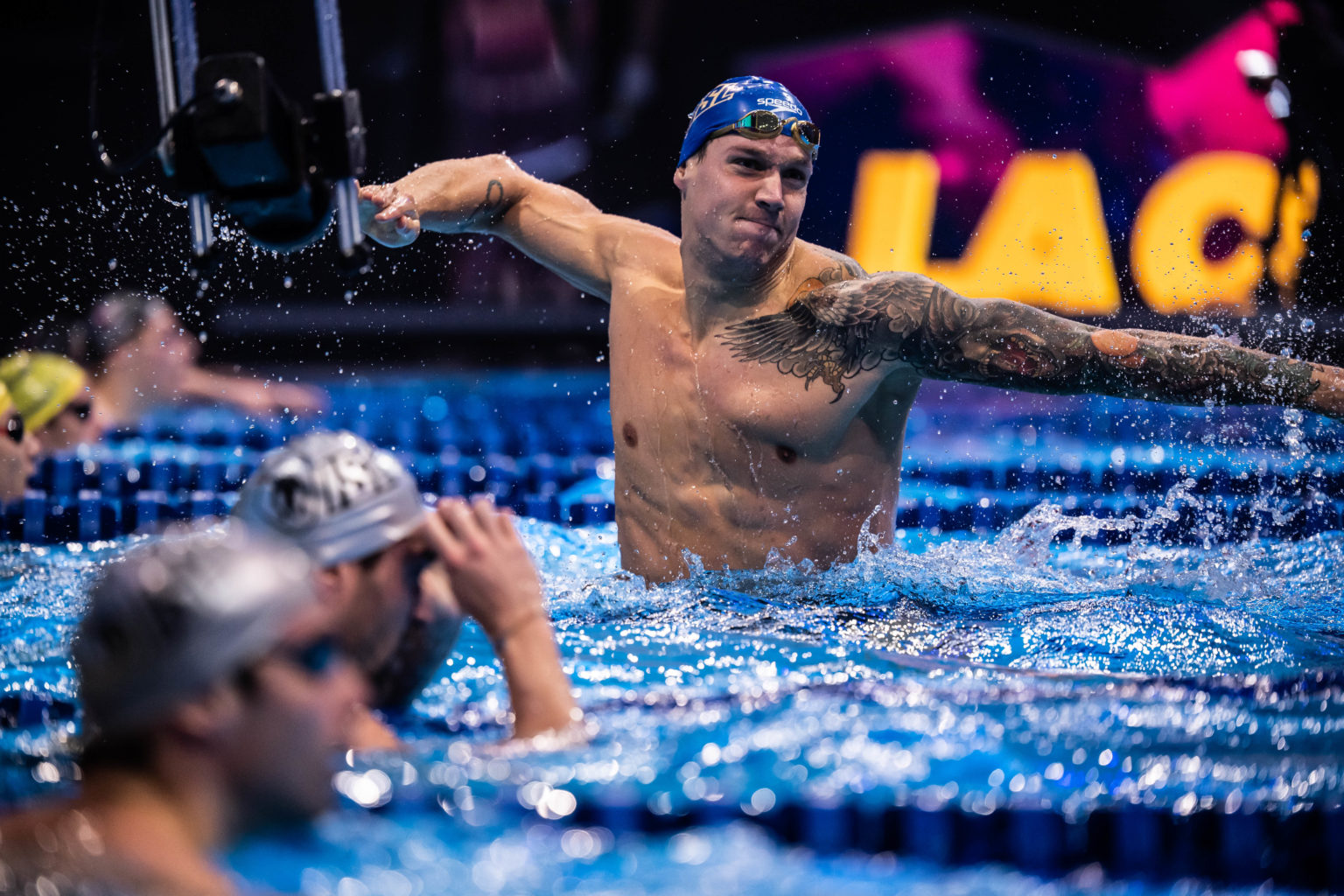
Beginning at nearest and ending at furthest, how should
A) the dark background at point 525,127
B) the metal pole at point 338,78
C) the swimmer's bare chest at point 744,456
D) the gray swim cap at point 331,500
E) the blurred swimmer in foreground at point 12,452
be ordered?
the gray swim cap at point 331,500
the metal pole at point 338,78
the swimmer's bare chest at point 744,456
the blurred swimmer in foreground at point 12,452
the dark background at point 525,127

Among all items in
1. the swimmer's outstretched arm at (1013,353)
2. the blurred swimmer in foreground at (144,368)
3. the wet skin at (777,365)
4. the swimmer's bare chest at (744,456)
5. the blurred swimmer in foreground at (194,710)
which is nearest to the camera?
the blurred swimmer in foreground at (194,710)

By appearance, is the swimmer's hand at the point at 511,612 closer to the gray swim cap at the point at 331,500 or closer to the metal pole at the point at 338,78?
the gray swim cap at the point at 331,500

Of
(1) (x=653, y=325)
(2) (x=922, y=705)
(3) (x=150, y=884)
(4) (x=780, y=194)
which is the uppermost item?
(4) (x=780, y=194)

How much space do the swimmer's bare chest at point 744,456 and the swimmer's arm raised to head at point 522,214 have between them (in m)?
0.41

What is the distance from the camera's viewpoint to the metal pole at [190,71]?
89.0 inches

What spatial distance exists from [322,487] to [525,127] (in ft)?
22.9

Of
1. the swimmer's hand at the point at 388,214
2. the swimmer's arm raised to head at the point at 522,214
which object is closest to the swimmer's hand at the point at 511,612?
→ the swimmer's hand at the point at 388,214

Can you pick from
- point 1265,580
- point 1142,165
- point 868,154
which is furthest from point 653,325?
point 1142,165

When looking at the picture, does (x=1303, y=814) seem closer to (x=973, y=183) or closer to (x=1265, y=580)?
(x=1265, y=580)

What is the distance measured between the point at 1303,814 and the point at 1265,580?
6.37 feet

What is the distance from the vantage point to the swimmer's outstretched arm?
2.49 meters

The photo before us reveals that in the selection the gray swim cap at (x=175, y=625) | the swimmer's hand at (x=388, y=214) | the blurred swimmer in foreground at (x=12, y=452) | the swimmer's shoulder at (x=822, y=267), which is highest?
the swimmer's hand at (x=388, y=214)

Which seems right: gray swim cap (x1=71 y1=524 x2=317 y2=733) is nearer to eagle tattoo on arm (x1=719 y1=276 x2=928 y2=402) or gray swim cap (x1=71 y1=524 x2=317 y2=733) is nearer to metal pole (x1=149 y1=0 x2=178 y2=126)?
metal pole (x1=149 y1=0 x2=178 y2=126)

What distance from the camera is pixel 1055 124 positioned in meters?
8.01
